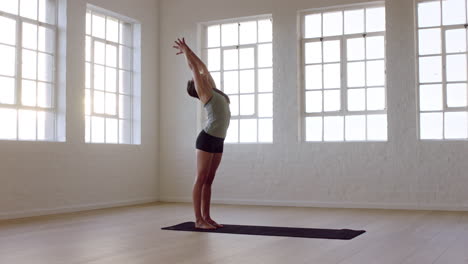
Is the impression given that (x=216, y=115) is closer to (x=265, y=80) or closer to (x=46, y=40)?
(x=46, y=40)

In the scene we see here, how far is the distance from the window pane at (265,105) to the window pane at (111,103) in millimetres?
2292

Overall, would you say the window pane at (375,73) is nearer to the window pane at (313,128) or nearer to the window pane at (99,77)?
the window pane at (313,128)

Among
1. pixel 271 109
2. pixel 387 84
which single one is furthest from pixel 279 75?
pixel 387 84

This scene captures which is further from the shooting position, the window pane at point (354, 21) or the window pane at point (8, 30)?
the window pane at point (354, 21)

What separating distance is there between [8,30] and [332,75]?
457cm

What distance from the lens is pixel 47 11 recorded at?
293 inches

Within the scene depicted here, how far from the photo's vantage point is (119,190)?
840cm

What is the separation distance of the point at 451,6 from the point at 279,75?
2.62 m

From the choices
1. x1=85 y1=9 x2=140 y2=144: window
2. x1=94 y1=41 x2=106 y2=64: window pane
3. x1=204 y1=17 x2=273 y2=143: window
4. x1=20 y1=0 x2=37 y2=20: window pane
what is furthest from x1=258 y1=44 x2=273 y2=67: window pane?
x1=20 y1=0 x2=37 y2=20: window pane

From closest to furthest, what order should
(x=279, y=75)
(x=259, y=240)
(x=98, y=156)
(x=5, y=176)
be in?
(x=259, y=240) → (x=5, y=176) → (x=98, y=156) → (x=279, y=75)

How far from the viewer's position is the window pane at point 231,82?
9039 millimetres

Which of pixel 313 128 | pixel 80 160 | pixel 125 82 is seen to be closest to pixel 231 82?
pixel 313 128

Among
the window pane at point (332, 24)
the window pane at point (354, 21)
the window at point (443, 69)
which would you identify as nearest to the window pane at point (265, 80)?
the window pane at point (332, 24)

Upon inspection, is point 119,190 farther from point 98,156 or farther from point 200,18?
point 200,18
